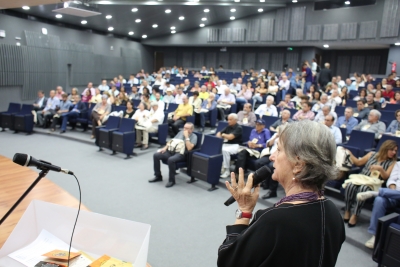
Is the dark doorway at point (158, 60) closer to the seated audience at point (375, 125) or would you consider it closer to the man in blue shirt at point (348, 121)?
the man in blue shirt at point (348, 121)

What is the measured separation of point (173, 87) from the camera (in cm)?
1119

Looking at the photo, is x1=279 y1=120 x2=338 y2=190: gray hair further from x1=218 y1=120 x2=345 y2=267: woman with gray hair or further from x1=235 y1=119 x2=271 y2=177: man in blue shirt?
x1=235 y1=119 x2=271 y2=177: man in blue shirt

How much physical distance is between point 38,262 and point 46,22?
42.1 ft

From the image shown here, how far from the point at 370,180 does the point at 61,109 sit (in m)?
8.02

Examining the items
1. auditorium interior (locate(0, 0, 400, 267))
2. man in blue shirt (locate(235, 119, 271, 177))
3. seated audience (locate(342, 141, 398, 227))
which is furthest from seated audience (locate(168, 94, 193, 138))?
seated audience (locate(342, 141, 398, 227))

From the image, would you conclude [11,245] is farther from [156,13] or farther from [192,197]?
[156,13]

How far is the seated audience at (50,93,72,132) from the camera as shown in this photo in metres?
8.41

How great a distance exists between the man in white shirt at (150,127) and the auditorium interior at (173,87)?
0.31 ft

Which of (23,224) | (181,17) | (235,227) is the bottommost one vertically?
(23,224)

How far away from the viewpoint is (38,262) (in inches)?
61.2

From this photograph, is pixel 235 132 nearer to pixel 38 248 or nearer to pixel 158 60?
pixel 38 248

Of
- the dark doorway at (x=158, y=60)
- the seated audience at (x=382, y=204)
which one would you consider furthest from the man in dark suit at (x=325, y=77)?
the dark doorway at (x=158, y=60)

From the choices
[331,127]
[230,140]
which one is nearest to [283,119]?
[331,127]

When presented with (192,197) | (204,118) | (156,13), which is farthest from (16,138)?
(156,13)
